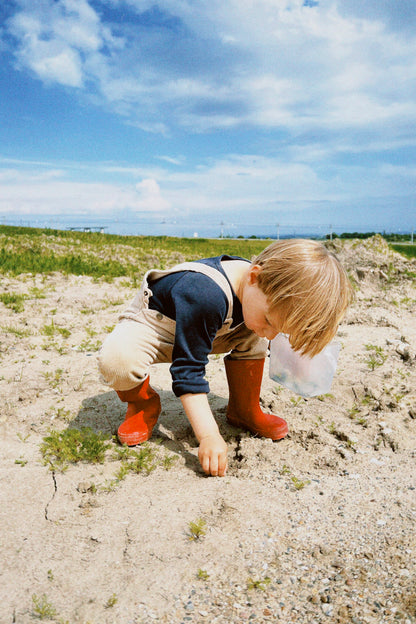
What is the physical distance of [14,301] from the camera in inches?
213

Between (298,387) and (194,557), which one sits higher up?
(298,387)

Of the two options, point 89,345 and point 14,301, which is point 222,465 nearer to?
point 89,345

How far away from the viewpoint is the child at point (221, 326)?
2111 mm

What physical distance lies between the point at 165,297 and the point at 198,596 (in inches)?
54.3

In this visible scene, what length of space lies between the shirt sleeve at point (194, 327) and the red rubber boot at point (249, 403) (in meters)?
0.49

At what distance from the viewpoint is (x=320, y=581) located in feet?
5.35

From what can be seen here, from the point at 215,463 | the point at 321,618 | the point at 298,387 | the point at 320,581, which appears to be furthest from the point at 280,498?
the point at 298,387

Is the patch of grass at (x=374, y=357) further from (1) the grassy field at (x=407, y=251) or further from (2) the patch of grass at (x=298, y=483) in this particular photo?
(1) the grassy field at (x=407, y=251)

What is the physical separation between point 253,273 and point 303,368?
2.76 feet

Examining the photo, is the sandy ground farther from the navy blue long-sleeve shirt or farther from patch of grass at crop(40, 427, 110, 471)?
the navy blue long-sleeve shirt

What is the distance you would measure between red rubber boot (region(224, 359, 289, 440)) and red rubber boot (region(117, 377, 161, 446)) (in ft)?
1.46

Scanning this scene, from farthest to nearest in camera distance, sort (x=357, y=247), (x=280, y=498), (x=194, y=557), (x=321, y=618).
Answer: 1. (x=357, y=247)
2. (x=280, y=498)
3. (x=194, y=557)
4. (x=321, y=618)

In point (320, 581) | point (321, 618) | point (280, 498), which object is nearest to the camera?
point (321, 618)

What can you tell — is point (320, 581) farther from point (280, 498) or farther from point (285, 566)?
point (280, 498)
